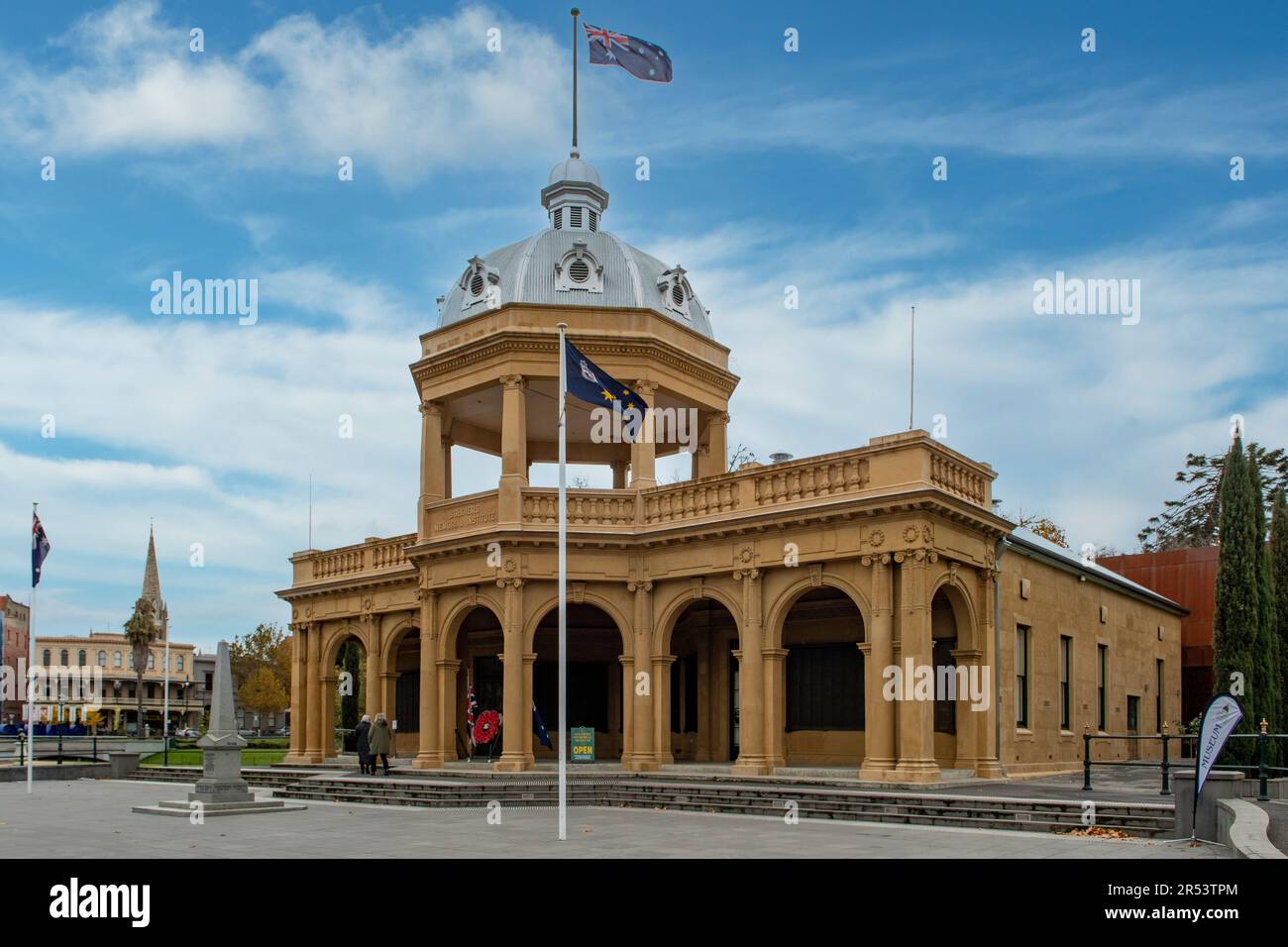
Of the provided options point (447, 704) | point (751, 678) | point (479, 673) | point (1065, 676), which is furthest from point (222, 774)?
point (1065, 676)

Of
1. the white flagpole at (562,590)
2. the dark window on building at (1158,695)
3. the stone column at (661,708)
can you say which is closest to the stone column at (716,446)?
the stone column at (661,708)

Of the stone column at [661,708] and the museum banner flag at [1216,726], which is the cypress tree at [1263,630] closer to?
the stone column at [661,708]

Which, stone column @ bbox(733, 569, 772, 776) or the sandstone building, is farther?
stone column @ bbox(733, 569, 772, 776)

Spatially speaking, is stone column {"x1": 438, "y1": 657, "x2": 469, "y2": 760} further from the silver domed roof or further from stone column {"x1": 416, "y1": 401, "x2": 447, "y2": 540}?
the silver domed roof

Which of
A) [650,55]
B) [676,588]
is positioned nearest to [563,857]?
[676,588]

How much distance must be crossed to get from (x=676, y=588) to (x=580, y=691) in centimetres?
603

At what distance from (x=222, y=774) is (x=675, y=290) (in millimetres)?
15093

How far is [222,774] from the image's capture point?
22.2m

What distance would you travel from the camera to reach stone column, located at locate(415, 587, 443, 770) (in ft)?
92.4

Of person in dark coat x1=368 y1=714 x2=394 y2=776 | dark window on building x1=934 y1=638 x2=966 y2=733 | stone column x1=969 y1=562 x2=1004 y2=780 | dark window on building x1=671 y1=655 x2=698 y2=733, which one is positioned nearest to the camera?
stone column x1=969 y1=562 x2=1004 y2=780

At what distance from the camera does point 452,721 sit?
1125 inches

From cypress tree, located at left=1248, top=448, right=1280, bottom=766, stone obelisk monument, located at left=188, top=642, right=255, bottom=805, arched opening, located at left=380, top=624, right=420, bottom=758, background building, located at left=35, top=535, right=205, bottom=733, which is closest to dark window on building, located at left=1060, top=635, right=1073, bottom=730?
cypress tree, located at left=1248, top=448, right=1280, bottom=766

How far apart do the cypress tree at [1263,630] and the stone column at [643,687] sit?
1360cm

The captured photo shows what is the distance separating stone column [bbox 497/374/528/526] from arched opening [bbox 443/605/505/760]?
4.92 metres
